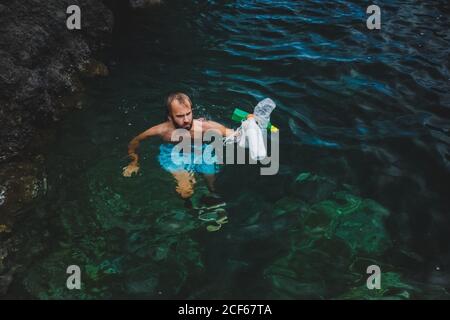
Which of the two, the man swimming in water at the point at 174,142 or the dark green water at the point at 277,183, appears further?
the man swimming in water at the point at 174,142

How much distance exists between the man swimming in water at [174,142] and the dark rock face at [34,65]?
2041 mm

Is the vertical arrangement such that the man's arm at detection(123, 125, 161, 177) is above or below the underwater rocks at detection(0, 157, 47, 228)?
above

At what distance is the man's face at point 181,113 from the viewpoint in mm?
6074

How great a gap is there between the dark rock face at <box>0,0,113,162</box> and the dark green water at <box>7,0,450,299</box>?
19.0 inches

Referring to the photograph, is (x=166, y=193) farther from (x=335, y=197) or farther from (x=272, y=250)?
(x=335, y=197)

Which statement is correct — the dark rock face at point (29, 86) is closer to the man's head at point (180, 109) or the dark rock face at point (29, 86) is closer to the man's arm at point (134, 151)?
the man's arm at point (134, 151)

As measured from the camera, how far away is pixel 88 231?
227 inches

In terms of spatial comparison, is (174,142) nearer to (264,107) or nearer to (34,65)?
(264,107)

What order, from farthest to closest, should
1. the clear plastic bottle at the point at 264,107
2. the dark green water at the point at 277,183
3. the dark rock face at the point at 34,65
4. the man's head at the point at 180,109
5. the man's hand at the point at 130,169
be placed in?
the clear plastic bottle at the point at 264,107, the dark rock face at the point at 34,65, the man's hand at the point at 130,169, the man's head at the point at 180,109, the dark green water at the point at 277,183

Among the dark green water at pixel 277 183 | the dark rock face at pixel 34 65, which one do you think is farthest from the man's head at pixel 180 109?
the dark rock face at pixel 34 65

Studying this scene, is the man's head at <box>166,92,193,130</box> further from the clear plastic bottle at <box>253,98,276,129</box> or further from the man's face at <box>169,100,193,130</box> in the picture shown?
the clear plastic bottle at <box>253,98,276,129</box>

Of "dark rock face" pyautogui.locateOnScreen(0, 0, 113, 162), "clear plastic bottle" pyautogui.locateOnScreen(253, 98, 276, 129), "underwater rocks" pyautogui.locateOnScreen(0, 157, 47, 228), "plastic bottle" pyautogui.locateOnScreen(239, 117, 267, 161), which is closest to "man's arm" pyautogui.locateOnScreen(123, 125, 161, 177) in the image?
"underwater rocks" pyautogui.locateOnScreen(0, 157, 47, 228)

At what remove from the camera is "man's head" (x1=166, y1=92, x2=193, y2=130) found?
6.07 m

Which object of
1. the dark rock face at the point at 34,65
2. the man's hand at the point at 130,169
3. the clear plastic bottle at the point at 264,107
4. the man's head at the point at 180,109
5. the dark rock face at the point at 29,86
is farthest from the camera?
the clear plastic bottle at the point at 264,107
